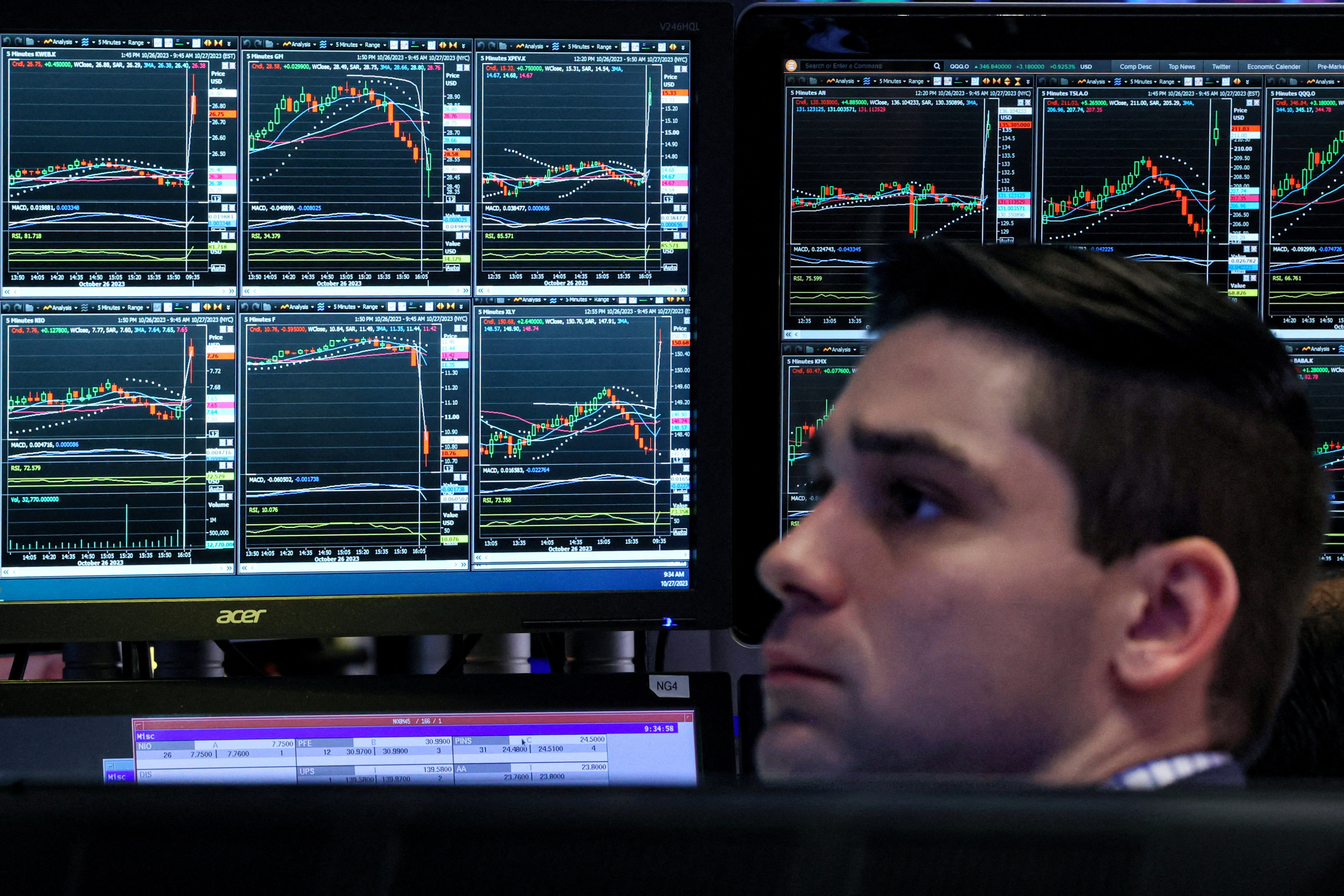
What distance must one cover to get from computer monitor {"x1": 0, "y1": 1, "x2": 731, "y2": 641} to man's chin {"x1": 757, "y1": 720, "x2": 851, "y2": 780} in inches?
7.7

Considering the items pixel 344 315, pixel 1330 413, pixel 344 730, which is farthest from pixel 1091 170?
pixel 344 730

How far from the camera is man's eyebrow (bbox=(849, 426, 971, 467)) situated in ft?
2.03

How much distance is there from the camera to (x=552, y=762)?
2.74ft

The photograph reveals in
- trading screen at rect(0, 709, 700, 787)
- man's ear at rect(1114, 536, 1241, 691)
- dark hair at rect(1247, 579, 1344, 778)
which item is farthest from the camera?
trading screen at rect(0, 709, 700, 787)

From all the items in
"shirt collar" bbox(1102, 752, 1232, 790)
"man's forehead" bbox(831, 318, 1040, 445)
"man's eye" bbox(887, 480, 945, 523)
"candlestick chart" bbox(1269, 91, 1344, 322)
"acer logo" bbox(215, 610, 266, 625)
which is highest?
"candlestick chart" bbox(1269, 91, 1344, 322)

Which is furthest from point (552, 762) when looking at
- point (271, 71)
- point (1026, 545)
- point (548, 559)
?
point (271, 71)

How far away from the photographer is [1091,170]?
0.88 m

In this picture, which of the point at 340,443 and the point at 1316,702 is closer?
the point at 1316,702

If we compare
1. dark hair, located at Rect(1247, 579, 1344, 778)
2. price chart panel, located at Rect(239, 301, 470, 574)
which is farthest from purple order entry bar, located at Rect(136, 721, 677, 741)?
dark hair, located at Rect(1247, 579, 1344, 778)

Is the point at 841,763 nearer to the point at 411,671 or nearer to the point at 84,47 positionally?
the point at 411,671

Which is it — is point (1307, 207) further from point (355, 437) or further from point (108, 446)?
point (108, 446)

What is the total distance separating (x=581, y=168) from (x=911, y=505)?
403 millimetres

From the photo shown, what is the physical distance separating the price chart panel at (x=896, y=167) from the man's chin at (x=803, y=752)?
336 mm

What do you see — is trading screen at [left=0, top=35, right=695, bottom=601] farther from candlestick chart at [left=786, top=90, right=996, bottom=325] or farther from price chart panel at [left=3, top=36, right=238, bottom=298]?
candlestick chart at [left=786, top=90, right=996, bottom=325]
